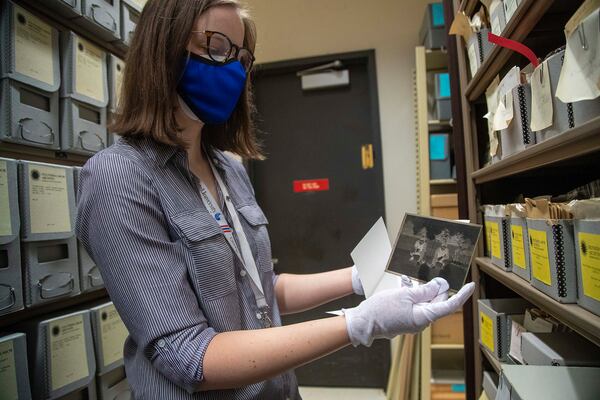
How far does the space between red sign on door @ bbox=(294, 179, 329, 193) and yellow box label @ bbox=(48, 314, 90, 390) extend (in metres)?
1.75

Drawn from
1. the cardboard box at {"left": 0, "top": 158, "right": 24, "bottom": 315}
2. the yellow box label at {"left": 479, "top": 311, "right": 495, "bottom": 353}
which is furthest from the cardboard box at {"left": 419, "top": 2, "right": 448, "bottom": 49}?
the cardboard box at {"left": 0, "top": 158, "right": 24, "bottom": 315}

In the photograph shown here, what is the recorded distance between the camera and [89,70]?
47.8 inches

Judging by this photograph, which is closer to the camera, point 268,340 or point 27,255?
point 268,340

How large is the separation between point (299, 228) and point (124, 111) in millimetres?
1951

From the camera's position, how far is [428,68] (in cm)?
228

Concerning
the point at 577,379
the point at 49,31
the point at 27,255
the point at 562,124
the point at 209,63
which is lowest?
the point at 577,379

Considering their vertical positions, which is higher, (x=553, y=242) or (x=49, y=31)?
(x=49, y=31)

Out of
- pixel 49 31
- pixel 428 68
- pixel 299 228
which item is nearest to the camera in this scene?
pixel 49 31

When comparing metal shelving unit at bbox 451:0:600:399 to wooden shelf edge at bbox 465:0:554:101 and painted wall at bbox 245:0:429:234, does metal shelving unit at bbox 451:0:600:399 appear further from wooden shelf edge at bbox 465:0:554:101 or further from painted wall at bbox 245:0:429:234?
painted wall at bbox 245:0:429:234

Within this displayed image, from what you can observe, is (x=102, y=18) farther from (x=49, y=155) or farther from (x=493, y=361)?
(x=493, y=361)

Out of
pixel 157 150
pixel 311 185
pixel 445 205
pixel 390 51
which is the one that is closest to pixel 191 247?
pixel 157 150

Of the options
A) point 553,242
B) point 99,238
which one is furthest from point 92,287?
point 553,242

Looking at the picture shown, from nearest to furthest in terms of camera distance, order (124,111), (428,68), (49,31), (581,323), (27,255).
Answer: (581,323), (124,111), (27,255), (49,31), (428,68)

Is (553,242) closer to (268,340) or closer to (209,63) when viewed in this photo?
(268,340)
